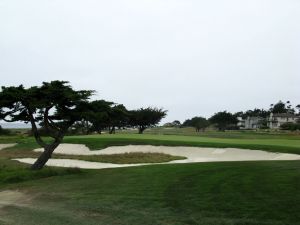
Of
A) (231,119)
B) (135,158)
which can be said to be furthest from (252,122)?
(135,158)

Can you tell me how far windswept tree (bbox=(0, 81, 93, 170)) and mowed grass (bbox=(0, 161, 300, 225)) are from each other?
3.95m

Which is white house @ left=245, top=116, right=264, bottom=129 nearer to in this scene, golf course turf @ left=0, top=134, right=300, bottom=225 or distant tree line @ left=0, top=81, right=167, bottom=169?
distant tree line @ left=0, top=81, right=167, bottom=169

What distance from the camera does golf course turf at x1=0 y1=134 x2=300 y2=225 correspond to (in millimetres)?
8609

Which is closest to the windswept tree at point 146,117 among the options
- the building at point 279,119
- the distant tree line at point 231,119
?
the distant tree line at point 231,119

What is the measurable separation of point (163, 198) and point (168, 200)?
1.04ft

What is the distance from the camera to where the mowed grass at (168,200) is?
8562mm

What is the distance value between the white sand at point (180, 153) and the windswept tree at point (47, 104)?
608cm

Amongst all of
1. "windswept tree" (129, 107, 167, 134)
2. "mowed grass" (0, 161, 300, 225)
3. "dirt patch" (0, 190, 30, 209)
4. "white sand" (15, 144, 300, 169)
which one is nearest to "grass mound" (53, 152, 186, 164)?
"white sand" (15, 144, 300, 169)

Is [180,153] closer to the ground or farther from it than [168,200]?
farther from it

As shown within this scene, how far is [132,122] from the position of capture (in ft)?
267

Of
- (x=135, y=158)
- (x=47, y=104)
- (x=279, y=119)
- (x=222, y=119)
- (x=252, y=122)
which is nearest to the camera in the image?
(x=47, y=104)

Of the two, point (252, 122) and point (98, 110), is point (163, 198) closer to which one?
point (98, 110)

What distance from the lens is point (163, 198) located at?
425 inches

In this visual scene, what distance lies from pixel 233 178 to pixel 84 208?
5.56 m
